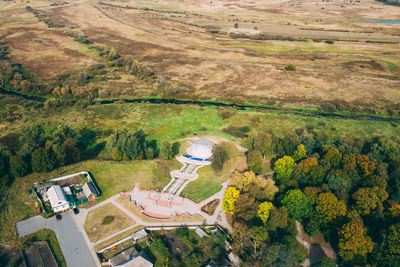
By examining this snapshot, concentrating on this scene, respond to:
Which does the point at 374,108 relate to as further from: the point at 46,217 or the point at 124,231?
the point at 46,217

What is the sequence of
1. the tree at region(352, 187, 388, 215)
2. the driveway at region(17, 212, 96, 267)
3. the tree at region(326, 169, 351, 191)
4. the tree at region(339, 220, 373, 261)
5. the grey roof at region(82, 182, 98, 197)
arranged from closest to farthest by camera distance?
the tree at region(339, 220, 373, 261) < the driveway at region(17, 212, 96, 267) < the tree at region(352, 187, 388, 215) < the tree at region(326, 169, 351, 191) < the grey roof at region(82, 182, 98, 197)

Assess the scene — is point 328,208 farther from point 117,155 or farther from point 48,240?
point 48,240

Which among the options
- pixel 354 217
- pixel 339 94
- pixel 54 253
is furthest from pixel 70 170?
pixel 339 94

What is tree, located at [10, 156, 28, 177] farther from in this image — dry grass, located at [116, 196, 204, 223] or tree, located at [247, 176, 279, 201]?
tree, located at [247, 176, 279, 201]

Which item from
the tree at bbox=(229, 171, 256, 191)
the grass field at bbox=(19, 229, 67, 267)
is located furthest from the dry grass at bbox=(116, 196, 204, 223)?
the grass field at bbox=(19, 229, 67, 267)

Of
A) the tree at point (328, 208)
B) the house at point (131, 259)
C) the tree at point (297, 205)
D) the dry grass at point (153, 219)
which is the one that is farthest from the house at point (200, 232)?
the tree at point (328, 208)

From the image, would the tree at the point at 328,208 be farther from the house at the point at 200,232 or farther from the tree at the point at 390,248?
the house at the point at 200,232

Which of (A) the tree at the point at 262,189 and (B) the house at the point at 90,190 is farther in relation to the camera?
(B) the house at the point at 90,190
